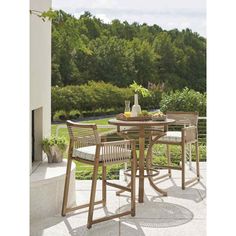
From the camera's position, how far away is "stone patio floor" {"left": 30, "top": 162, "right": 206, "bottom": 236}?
3.30 metres

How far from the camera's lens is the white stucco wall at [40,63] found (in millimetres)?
3768

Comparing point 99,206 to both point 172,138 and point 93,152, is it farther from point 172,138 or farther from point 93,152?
point 172,138

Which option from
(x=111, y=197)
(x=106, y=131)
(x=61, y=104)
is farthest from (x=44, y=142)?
(x=106, y=131)

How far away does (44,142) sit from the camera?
4141 millimetres

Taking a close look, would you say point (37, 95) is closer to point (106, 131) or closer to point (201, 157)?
point (201, 157)

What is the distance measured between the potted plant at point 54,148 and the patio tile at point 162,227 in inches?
38.3

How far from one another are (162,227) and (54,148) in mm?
1342

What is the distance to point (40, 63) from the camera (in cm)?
414

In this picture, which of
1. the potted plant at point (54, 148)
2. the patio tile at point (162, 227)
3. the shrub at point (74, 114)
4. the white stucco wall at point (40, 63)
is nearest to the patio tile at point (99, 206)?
the patio tile at point (162, 227)

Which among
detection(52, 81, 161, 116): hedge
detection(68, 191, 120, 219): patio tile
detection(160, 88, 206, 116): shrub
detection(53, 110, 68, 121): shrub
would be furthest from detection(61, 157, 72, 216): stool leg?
detection(53, 110, 68, 121): shrub

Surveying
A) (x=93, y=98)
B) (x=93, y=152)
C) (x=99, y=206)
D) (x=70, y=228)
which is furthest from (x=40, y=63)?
(x=93, y=98)

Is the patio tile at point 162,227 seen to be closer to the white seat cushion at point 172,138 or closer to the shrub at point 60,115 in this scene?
the white seat cushion at point 172,138
